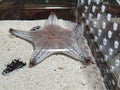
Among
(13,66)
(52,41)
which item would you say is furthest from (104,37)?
(13,66)

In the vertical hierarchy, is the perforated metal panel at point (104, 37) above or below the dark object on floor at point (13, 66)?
above

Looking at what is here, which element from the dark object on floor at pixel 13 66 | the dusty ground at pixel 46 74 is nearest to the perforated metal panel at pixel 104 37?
the dusty ground at pixel 46 74

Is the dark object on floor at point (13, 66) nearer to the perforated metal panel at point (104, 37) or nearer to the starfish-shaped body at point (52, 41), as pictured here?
the starfish-shaped body at point (52, 41)

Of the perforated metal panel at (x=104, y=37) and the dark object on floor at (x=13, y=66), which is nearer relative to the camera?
the perforated metal panel at (x=104, y=37)

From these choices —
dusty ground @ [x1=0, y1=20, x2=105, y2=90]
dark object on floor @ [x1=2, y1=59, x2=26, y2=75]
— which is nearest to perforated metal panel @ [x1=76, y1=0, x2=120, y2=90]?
dusty ground @ [x1=0, y1=20, x2=105, y2=90]

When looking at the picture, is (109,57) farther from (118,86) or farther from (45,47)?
(45,47)

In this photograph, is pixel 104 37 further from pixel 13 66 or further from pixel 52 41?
pixel 13 66
